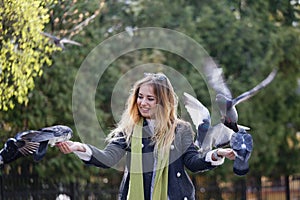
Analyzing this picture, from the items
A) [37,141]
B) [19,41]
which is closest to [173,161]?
[37,141]

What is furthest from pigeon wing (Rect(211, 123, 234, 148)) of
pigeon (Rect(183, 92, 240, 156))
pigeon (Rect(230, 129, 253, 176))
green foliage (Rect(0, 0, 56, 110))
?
green foliage (Rect(0, 0, 56, 110))

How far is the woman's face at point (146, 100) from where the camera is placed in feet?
17.0

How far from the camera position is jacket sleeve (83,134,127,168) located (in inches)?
199

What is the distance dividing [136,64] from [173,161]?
509 cm

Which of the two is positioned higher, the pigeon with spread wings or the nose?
the nose

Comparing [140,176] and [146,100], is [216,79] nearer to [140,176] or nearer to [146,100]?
[146,100]

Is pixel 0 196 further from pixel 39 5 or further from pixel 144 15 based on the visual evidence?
pixel 144 15

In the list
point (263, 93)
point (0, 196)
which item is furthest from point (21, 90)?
point (263, 93)

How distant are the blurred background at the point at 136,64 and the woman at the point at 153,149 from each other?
6.67 feet

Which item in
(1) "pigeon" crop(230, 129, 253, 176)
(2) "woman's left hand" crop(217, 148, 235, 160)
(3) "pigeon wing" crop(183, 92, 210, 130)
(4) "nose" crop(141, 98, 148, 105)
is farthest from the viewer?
(3) "pigeon wing" crop(183, 92, 210, 130)

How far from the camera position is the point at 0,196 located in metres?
8.51

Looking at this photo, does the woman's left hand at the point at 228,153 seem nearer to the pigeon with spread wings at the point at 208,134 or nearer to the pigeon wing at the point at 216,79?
the pigeon with spread wings at the point at 208,134

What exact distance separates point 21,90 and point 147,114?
7.57ft

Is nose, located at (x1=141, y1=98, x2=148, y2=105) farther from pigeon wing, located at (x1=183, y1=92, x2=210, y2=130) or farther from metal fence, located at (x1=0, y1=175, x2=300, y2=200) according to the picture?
metal fence, located at (x1=0, y1=175, x2=300, y2=200)
